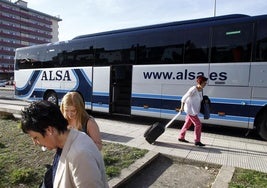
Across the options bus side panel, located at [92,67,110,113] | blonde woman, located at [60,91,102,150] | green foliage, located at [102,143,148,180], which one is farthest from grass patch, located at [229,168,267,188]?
bus side panel, located at [92,67,110,113]

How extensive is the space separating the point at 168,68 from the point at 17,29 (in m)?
95.7

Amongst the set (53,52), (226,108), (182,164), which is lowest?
(182,164)

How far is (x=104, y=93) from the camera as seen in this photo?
1115 cm

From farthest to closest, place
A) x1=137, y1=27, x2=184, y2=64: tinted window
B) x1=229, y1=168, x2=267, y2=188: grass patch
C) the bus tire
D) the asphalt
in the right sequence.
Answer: x1=137, y1=27, x2=184, y2=64: tinted window, the bus tire, the asphalt, x1=229, y1=168, x2=267, y2=188: grass patch

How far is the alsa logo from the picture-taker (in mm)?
12573

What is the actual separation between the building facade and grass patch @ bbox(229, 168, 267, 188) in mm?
89369

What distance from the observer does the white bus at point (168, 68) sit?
25.8 feet

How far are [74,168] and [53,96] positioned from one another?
12268 millimetres

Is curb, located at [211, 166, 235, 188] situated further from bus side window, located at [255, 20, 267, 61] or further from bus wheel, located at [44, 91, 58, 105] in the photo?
bus wheel, located at [44, 91, 58, 105]

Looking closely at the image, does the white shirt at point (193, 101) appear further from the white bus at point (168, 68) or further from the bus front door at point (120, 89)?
the bus front door at point (120, 89)

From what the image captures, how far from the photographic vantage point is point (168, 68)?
934 cm

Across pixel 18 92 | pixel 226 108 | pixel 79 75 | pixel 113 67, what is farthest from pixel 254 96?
pixel 18 92

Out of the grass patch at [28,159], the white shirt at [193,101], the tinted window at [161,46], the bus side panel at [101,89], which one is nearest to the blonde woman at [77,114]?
the grass patch at [28,159]

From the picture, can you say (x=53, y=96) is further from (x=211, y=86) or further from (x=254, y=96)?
(x=254, y=96)
